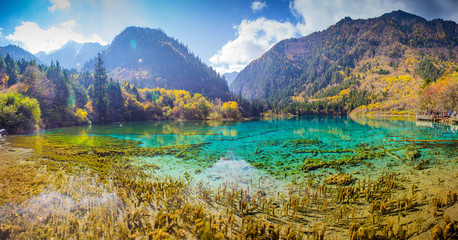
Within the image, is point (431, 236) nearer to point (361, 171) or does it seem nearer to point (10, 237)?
point (361, 171)

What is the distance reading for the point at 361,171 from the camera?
14336 millimetres

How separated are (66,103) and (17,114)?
1561 inches

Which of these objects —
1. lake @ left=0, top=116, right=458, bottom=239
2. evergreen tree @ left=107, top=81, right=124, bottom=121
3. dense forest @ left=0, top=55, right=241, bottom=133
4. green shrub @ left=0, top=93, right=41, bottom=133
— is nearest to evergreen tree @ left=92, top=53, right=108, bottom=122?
dense forest @ left=0, top=55, right=241, bottom=133

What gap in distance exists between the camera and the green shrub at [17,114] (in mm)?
36062

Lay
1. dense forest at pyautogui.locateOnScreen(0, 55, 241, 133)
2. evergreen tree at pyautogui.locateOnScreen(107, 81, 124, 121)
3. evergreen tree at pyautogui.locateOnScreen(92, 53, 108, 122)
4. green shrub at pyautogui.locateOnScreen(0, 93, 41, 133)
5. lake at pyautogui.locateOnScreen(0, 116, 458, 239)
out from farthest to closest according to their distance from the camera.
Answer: evergreen tree at pyautogui.locateOnScreen(107, 81, 124, 121)
evergreen tree at pyautogui.locateOnScreen(92, 53, 108, 122)
dense forest at pyautogui.locateOnScreen(0, 55, 241, 133)
green shrub at pyautogui.locateOnScreen(0, 93, 41, 133)
lake at pyautogui.locateOnScreen(0, 116, 458, 239)

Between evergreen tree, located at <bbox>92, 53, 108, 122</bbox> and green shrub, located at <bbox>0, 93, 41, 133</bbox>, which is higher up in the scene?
evergreen tree, located at <bbox>92, 53, 108, 122</bbox>

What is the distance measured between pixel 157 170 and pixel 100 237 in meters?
9.40

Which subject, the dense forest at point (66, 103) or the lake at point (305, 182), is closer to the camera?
the lake at point (305, 182)

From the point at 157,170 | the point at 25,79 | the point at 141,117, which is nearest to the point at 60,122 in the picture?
the point at 25,79

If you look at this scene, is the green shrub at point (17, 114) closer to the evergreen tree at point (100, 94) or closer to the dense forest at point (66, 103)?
the dense forest at point (66, 103)

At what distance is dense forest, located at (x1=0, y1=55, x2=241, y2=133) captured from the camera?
4050 cm

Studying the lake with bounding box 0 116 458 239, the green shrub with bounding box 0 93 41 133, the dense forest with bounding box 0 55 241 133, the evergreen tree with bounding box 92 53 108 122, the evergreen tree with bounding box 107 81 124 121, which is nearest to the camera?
the lake with bounding box 0 116 458 239

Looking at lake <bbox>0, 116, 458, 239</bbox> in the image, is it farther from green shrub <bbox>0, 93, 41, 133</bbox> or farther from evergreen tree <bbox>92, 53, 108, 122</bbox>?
evergreen tree <bbox>92, 53, 108, 122</bbox>

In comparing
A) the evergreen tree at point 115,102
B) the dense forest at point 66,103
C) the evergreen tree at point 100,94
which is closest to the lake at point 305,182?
the dense forest at point 66,103
